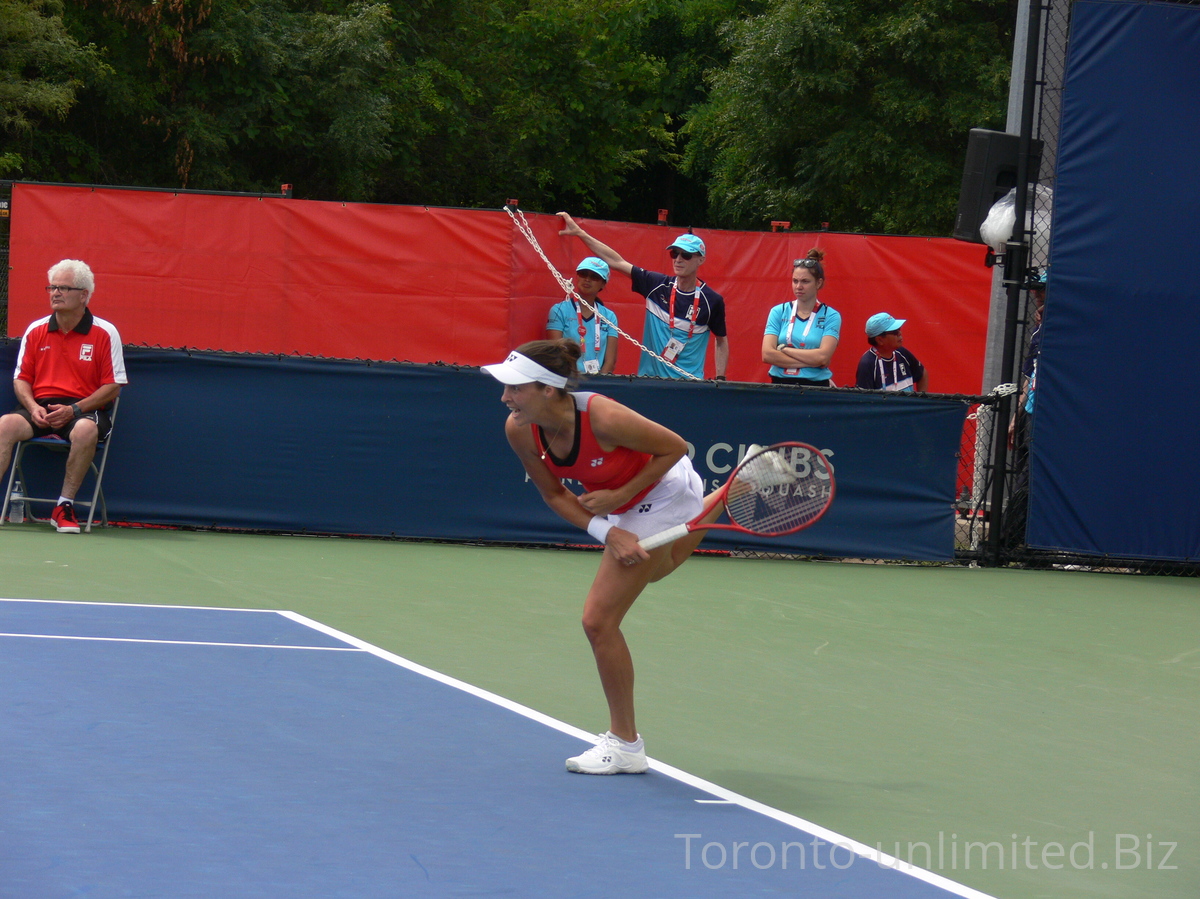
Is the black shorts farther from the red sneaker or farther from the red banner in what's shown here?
the red banner

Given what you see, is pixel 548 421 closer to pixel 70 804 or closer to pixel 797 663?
pixel 70 804

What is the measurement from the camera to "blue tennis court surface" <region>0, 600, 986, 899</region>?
372 cm

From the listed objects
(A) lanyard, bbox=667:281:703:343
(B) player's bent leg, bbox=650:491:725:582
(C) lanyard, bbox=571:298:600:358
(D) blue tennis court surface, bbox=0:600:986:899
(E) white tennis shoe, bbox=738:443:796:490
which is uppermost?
(A) lanyard, bbox=667:281:703:343

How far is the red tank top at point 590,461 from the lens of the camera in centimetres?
473

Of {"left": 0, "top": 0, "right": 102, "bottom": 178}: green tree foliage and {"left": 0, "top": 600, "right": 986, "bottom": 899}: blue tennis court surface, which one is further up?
{"left": 0, "top": 0, "right": 102, "bottom": 178}: green tree foliage

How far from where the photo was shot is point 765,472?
5.21 meters

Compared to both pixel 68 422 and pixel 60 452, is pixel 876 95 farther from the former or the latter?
pixel 68 422

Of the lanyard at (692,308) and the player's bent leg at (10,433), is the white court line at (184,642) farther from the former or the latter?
the lanyard at (692,308)

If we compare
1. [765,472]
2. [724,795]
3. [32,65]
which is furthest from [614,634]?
[32,65]

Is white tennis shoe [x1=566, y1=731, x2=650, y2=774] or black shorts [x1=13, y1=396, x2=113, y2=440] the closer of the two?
white tennis shoe [x1=566, y1=731, x2=650, y2=774]

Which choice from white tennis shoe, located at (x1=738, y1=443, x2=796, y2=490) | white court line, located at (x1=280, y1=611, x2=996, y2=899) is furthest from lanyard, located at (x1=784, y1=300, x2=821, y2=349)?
white tennis shoe, located at (x1=738, y1=443, x2=796, y2=490)

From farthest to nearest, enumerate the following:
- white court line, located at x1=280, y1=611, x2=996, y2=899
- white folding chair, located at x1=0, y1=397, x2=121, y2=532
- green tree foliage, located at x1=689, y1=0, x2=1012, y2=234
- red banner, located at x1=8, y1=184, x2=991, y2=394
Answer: green tree foliage, located at x1=689, y1=0, x2=1012, y2=234 < red banner, located at x1=8, y1=184, x2=991, y2=394 < white folding chair, located at x1=0, y1=397, x2=121, y2=532 < white court line, located at x1=280, y1=611, x2=996, y2=899

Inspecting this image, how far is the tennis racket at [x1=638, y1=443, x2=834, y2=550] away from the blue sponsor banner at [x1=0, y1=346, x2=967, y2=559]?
4550mm

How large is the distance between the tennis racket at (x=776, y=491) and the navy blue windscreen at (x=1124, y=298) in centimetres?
519
